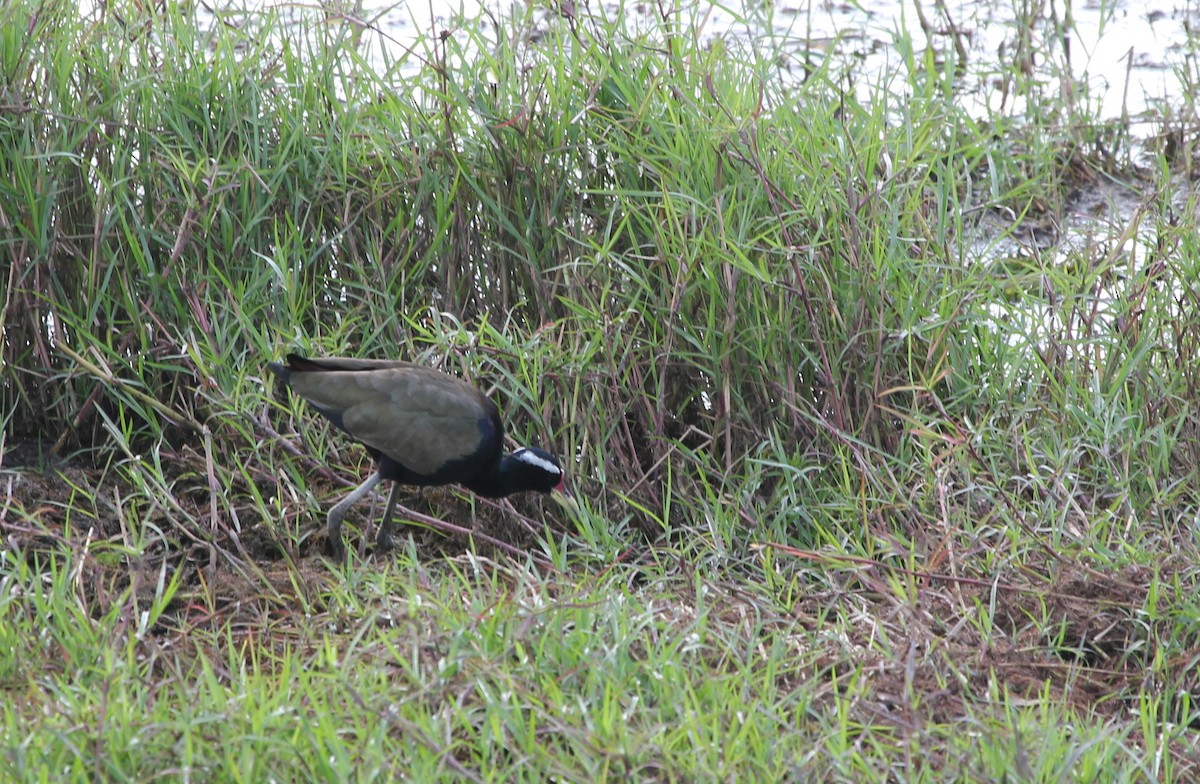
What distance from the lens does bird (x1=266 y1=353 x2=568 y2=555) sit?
4141 millimetres

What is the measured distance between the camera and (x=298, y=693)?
316cm

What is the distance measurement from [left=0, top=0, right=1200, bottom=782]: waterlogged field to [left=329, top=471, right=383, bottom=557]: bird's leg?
Answer: 8 cm

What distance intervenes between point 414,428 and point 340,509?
1.07ft

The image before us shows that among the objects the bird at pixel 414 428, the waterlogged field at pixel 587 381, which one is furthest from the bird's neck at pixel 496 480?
the waterlogged field at pixel 587 381

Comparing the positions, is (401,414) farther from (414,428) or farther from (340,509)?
(340,509)

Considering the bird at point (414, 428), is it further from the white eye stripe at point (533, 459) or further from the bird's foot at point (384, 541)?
the bird's foot at point (384, 541)

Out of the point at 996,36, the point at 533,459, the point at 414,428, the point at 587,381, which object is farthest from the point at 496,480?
the point at 996,36

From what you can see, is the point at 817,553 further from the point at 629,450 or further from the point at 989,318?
the point at 989,318

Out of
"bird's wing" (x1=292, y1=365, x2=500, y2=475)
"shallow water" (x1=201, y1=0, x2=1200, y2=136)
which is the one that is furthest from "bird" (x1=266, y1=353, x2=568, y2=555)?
"shallow water" (x1=201, y1=0, x2=1200, y2=136)

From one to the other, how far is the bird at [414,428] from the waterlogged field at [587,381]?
201 mm

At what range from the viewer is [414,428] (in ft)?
13.5

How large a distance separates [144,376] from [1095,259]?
3138mm

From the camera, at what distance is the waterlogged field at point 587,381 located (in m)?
3.61

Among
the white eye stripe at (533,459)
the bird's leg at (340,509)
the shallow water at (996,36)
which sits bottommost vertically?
the bird's leg at (340,509)
